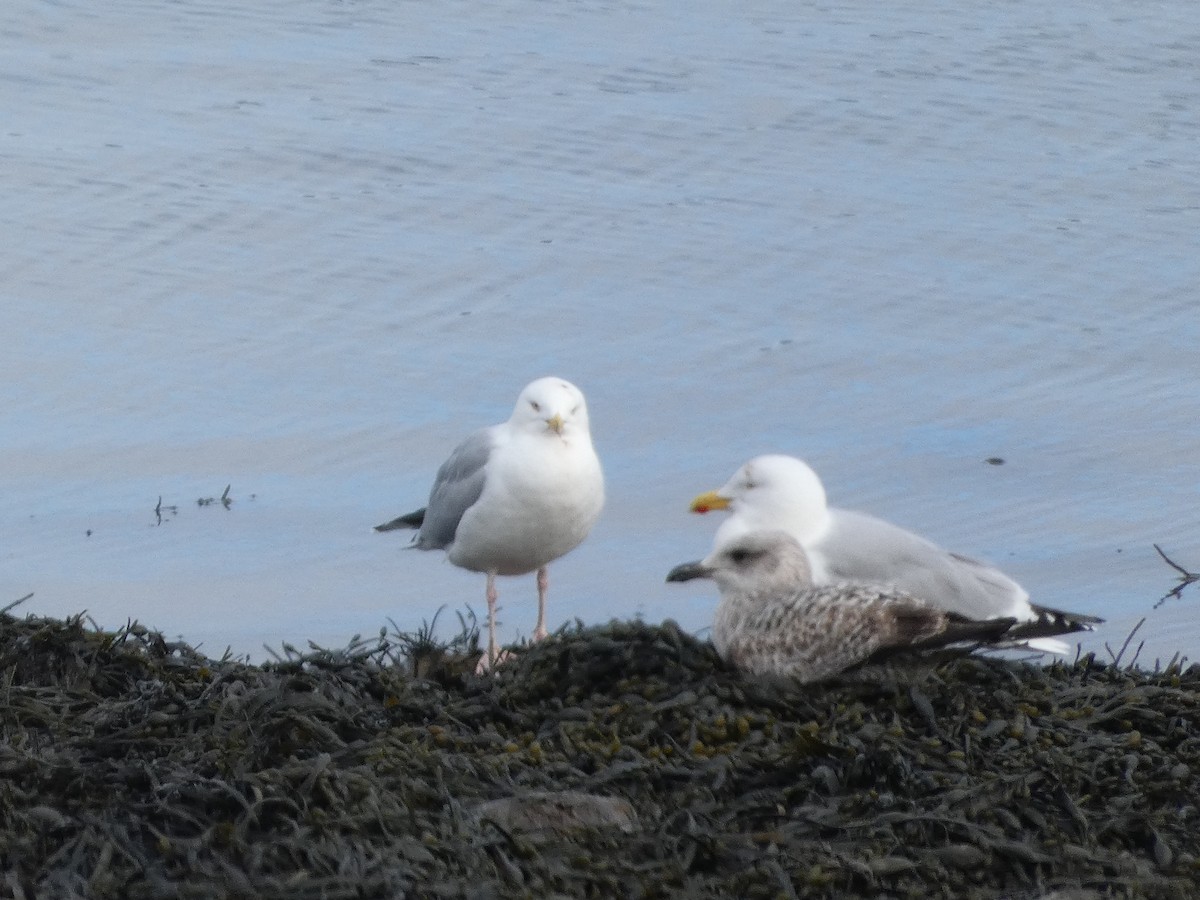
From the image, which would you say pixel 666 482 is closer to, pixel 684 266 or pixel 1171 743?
pixel 684 266

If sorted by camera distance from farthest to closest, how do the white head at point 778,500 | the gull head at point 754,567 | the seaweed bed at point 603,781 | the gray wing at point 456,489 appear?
1. the gray wing at point 456,489
2. the white head at point 778,500
3. the gull head at point 754,567
4. the seaweed bed at point 603,781

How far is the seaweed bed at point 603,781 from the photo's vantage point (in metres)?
4.36

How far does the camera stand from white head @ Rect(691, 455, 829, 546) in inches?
250

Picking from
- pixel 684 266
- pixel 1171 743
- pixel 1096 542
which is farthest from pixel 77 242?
pixel 1171 743

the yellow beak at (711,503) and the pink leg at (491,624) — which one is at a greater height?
the yellow beak at (711,503)

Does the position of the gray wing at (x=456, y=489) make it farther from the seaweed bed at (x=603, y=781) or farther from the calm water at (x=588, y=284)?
the seaweed bed at (x=603, y=781)

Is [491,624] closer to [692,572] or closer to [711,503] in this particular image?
[711,503]

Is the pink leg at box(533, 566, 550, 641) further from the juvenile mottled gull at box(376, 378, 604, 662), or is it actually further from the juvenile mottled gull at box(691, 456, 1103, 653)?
the juvenile mottled gull at box(691, 456, 1103, 653)

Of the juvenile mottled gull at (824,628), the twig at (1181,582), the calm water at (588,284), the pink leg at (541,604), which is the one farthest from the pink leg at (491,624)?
the twig at (1181,582)

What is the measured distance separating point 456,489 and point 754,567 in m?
2.12

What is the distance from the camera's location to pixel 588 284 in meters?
11.9

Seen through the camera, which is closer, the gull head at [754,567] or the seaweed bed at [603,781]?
the seaweed bed at [603,781]

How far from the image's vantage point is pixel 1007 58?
15.9 meters

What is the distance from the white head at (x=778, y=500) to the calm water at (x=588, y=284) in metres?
1.71
